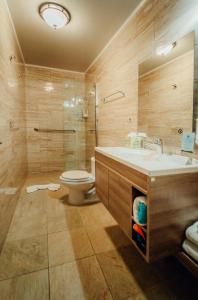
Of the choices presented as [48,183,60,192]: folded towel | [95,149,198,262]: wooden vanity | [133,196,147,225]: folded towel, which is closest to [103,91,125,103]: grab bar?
[95,149,198,262]: wooden vanity

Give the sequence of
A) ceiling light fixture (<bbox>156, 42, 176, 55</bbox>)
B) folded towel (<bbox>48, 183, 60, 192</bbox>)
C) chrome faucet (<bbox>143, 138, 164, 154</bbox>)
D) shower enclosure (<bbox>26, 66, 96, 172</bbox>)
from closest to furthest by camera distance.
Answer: ceiling light fixture (<bbox>156, 42, 176, 55</bbox>), chrome faucet (<bbox>143, 138, 164, 154</bbox>), folded towel (<bbox>48, 183, 60, 192</bbox>), shower enclosure (<bbox>26, 66, 96, 172</bbox>)

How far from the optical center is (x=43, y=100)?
3.81 m

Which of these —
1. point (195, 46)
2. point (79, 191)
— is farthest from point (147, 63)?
point (79, 191)

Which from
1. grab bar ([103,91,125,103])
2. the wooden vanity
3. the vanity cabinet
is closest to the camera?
the wooden vanity

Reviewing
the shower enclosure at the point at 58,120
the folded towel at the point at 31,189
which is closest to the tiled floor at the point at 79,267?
the folded towel at the point at 31,189

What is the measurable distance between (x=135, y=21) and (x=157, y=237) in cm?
224

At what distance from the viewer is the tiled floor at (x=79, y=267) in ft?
3.67

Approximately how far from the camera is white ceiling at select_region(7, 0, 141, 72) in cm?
188

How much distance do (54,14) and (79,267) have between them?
8.56ft

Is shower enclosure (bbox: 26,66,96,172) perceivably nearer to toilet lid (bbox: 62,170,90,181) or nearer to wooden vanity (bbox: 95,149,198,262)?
toilet lid (bbox: 62,170,90,181)

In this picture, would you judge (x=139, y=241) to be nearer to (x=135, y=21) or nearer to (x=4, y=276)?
(x=4, y=276)

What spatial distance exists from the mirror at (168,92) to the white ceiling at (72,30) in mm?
781

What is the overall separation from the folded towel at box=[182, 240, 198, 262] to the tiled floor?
316mm

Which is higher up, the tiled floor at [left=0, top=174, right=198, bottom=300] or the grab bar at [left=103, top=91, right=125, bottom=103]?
A: the grab bar at [left=103, top=91, right=125, bottom=103]
